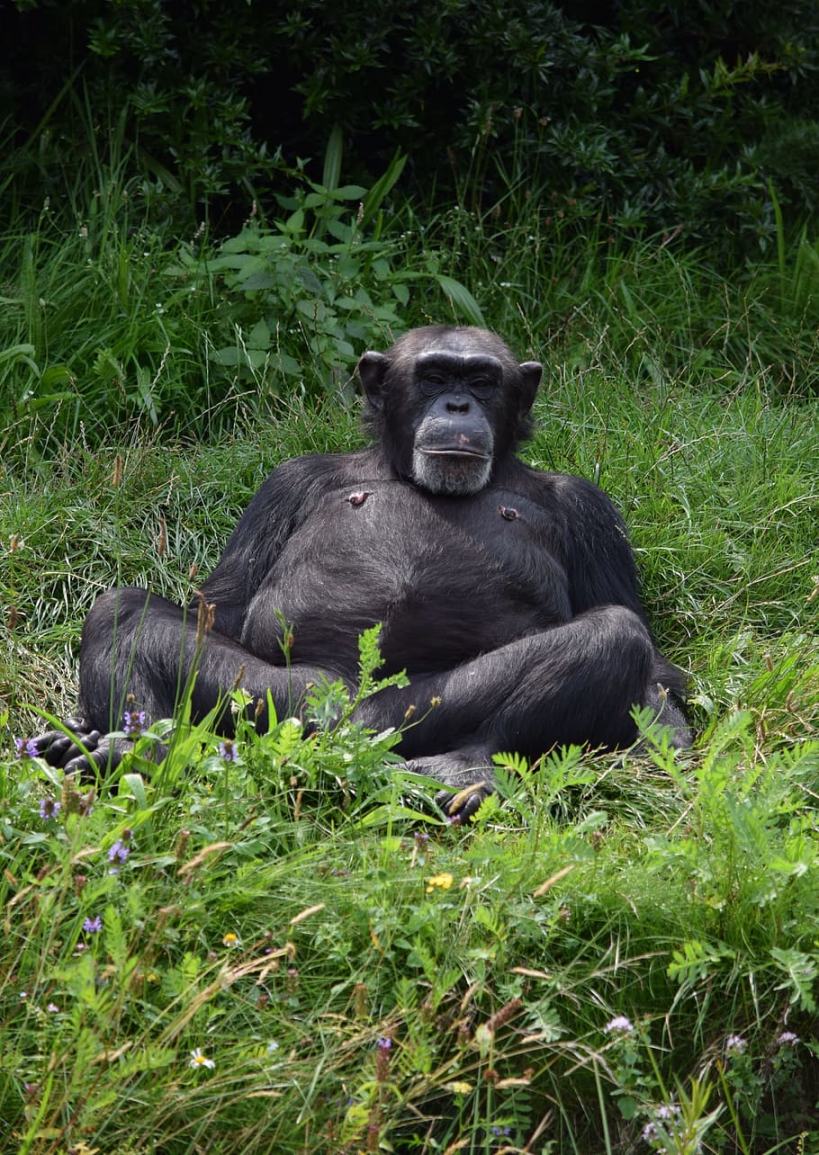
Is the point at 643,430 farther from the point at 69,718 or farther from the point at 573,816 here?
the point at 69,718

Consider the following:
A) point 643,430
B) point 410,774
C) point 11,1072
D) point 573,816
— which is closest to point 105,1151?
point 11,1072

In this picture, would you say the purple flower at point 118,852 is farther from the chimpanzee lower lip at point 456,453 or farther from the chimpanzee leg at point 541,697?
the chimpanzee lower lip at point 456,453

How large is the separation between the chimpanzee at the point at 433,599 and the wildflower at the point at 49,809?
0.72 meters

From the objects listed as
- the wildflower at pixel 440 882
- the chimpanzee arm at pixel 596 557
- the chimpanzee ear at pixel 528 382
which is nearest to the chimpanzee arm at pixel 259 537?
the chimpanzee ear at pixel 528 382

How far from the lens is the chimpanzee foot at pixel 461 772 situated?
14.1 ft

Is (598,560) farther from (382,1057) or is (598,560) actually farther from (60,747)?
(382,1057)

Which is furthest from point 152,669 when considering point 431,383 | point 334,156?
point 334,156

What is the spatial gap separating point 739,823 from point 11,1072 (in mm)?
1549

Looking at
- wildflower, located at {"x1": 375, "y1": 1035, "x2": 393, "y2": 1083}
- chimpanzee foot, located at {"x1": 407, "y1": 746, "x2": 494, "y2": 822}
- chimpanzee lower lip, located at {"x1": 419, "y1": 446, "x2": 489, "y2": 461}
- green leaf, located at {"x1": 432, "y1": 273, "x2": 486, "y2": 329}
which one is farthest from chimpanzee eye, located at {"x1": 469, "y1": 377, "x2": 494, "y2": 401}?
wildflower, located at {"x1": 375, "y1": 1035, "x2": 393, "y2": 1083}

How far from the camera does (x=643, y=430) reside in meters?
6.54

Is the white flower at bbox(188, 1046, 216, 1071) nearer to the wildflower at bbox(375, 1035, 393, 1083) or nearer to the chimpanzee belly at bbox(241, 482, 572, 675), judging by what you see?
the wildflower at bbox(375, 1035, 393, 1083)

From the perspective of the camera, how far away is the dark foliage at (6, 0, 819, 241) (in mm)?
7559

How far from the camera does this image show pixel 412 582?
201 inches

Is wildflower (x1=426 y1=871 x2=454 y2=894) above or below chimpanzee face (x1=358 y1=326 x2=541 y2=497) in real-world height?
below
